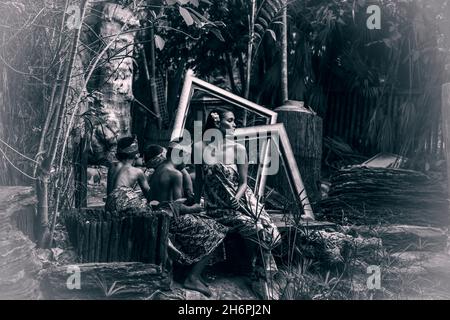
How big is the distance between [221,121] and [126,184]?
40.4 inches

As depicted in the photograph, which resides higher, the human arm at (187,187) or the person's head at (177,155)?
the person's head at (177,155)

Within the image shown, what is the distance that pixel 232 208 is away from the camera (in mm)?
5375

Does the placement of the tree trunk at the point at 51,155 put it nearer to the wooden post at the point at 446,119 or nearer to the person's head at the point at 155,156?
the person's head at the point at 155,156

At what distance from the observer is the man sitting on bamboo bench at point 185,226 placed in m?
5.10

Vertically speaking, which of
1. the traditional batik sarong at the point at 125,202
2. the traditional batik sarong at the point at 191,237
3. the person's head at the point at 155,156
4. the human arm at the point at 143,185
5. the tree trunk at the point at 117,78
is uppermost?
the tree trunk at the point at 117,78

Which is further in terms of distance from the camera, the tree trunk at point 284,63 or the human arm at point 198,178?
the tree trunk at point 284,63

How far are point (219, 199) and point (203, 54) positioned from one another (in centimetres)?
201

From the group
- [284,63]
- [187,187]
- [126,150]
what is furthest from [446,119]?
[126,150]

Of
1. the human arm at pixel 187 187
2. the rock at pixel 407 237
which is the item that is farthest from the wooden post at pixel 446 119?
the human arm at pixel 187 187

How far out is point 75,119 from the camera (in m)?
5.53

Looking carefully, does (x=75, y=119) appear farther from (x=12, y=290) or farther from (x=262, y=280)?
(x=262, y=280)

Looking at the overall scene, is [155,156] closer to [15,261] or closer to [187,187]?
[187,187]
